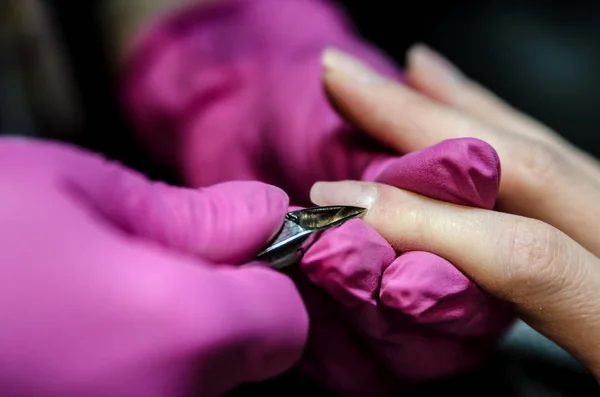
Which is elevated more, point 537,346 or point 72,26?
point 72,26

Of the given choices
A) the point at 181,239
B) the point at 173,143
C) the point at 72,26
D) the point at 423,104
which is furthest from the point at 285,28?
the point at 181,239

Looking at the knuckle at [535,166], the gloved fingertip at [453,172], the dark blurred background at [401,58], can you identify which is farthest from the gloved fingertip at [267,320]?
the dark blurred background at [401,58]

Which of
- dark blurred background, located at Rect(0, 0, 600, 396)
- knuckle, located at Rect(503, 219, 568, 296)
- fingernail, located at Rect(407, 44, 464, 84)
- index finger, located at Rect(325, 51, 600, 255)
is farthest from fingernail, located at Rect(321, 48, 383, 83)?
dark blurred background, located at Rect(0, 0, 600, 396)

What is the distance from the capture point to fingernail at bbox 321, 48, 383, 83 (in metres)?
0.59

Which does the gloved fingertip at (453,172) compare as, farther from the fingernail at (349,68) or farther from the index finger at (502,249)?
the fingernail at (349,68)

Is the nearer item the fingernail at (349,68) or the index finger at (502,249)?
the index finger at (502,249)

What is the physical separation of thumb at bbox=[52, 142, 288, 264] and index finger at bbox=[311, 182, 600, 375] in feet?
0.22

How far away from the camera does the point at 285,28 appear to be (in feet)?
2.77

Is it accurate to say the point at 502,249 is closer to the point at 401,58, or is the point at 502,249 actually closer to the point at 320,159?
the point at 320,159

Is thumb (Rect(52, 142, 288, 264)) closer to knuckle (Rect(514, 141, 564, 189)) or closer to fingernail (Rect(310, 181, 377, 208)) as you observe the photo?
fingernail (Rect(310, 181, 377, 208))

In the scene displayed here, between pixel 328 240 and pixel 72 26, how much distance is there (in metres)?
0.86

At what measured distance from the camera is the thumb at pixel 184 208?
1.14 feet

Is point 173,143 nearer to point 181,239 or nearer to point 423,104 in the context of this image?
point 423,104

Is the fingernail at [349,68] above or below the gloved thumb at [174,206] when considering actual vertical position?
above
